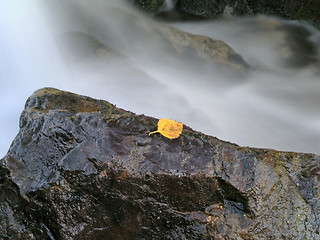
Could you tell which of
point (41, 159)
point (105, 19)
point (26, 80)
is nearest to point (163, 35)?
point (105, 19)

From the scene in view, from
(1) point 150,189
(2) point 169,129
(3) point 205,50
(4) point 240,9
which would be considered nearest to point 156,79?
(3) point 205,50

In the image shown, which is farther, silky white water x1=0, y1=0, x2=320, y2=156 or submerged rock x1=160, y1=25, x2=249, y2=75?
submerged rock x1=160, y1=25, x2=249, y2=75

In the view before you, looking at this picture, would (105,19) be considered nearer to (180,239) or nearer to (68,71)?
(68,71)

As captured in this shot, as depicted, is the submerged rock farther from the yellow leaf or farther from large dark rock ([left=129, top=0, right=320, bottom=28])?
the yellow leaf

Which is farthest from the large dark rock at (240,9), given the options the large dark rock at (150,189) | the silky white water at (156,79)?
the large dark rock at (150,189)

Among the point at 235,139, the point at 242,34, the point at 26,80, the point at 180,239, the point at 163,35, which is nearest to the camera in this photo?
the point at 180,239

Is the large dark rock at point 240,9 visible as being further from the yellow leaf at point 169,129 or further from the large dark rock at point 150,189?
the large dark rock at point 150,189

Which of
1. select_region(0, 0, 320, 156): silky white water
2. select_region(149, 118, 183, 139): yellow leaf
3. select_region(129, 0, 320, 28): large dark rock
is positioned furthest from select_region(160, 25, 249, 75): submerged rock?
select_region(149, 118, 183, 139): yellow leaf
